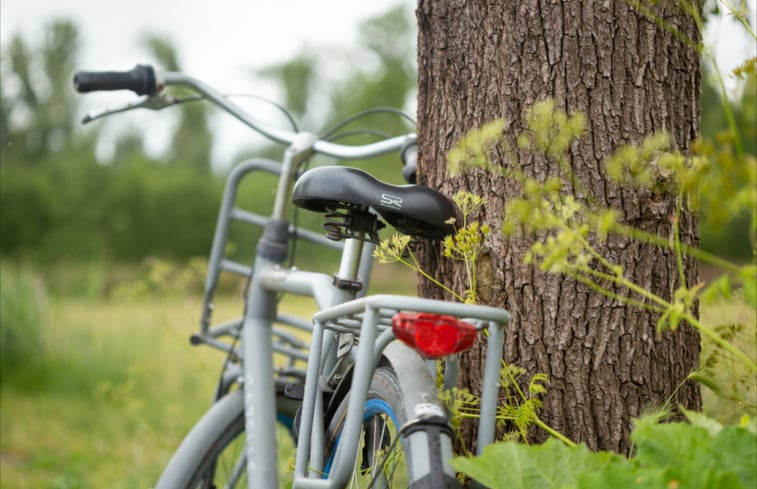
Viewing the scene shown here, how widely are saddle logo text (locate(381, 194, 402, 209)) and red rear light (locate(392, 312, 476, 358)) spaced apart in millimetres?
344

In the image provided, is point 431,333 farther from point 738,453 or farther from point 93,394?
point 93,394

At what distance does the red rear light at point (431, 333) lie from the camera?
3.52 feet

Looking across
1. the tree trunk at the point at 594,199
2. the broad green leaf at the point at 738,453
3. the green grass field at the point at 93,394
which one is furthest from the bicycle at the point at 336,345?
the green grass field at the point at 93,394

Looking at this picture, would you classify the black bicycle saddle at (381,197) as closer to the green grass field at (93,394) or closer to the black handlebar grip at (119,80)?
the black handlebar grip at (119,80)

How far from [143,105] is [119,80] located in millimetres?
98

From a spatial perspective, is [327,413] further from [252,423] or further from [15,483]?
[15,483]

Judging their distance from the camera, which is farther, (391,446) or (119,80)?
(119,80)

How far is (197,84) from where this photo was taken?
2105mm

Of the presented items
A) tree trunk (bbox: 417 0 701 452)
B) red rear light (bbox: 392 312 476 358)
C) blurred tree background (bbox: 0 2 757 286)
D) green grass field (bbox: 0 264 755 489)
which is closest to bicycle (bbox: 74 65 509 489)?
red rear light (bbox: 392 312 476 358)

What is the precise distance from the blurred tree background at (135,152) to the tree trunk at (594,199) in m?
10.5

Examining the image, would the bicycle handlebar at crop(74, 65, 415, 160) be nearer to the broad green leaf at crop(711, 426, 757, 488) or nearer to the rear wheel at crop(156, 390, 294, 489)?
the rear wheel at crop(156, 390, 294, 489)

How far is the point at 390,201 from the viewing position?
1396 mm

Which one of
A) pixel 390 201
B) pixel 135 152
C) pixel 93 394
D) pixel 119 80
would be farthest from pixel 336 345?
pixel 135 152

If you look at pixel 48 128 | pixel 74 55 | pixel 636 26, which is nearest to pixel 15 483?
pixel 636 26
